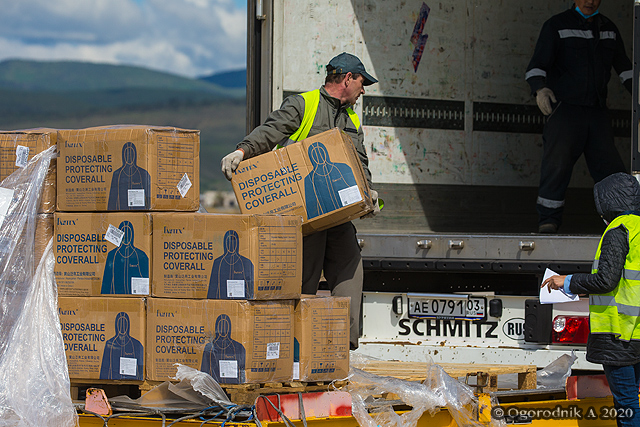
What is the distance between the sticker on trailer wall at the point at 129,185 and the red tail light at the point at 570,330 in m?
2.08

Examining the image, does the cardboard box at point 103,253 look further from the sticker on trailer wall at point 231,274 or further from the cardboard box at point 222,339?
the sticker on trailer wall at point 231,274

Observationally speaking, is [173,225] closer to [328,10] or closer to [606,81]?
[328,10]

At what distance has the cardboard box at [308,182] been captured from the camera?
131 inches

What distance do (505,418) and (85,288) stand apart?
1.94m

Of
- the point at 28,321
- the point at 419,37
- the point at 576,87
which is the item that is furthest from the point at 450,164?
the point at 28,321

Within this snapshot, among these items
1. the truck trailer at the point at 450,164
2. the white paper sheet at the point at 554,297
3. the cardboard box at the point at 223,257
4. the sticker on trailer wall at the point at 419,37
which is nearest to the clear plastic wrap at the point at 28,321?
the cardboard box at the point at 223,257

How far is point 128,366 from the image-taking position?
3139 millimetres

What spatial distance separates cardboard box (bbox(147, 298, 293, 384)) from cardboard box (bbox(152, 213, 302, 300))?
0.05 metres

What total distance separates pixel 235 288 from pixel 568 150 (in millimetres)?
2807

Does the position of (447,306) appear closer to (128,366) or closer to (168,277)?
(168,277)

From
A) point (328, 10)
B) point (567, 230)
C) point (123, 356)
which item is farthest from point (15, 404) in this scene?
point (567, 230)

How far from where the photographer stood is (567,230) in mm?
5363

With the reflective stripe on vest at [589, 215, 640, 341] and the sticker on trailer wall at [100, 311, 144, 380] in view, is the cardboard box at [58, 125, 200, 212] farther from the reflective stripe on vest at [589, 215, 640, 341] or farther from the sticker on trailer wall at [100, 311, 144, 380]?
the reflective stripe on vest at [589, 215, 640, 341]

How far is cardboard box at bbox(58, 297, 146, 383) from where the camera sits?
3.13 meters
